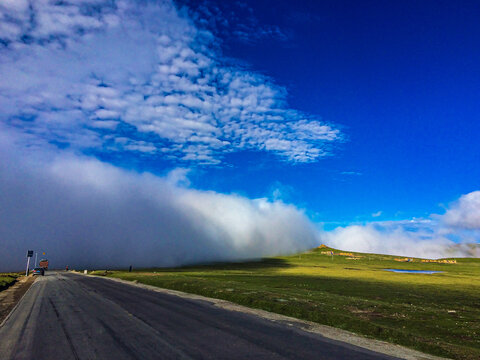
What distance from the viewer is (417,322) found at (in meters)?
20.7

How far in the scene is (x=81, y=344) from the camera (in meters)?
12.5

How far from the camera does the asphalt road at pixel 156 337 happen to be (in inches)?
451

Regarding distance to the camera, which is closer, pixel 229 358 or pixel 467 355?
pixel 229 358

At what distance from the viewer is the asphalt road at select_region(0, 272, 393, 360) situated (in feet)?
37.6

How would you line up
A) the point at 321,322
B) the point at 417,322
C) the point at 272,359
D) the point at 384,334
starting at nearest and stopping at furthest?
1. the point at 272,359
2. the point at 384,334
3. the point at 321,322
4. the point at 417,322

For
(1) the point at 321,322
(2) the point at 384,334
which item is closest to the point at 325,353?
(2) the point at 384,334

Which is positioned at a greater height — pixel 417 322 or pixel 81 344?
pixel 81 344

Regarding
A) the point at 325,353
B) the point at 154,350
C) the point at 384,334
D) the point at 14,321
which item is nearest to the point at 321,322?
the point at 384,334

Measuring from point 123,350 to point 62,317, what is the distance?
30.5 ft

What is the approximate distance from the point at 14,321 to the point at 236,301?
15.9m

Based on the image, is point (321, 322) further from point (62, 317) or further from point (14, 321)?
point (14, 321)

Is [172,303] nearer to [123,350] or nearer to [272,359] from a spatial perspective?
[123,350]

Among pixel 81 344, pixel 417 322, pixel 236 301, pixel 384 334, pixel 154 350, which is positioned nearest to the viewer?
pixel 154 350

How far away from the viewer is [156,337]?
1360 cm
